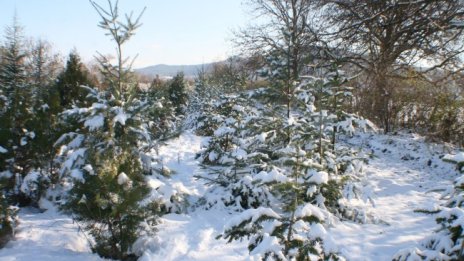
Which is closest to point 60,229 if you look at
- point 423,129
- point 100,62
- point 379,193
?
point 100,62

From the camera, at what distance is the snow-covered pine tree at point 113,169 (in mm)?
4363

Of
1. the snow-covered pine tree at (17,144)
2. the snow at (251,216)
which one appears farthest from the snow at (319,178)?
the snow-covered pine tree at (17,144)

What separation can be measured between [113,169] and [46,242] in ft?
5.21

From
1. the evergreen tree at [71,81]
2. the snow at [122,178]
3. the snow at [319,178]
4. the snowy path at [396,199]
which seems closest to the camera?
the snow at [319,178]

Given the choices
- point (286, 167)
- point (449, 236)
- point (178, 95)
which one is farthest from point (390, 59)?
point (178, 95)

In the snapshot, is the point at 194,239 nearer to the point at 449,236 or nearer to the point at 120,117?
the point at 120,117

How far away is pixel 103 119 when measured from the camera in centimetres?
457

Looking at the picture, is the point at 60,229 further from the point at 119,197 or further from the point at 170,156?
the point at 170,156

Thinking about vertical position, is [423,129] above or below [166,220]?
above

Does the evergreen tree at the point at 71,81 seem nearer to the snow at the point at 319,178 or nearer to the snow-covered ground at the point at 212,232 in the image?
the snow-covered ground at the point at 212,232

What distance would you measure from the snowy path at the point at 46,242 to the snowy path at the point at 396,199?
354cm

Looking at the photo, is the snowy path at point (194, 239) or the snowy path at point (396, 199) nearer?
the snowy path at point (194, 239)

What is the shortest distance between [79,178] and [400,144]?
1077cm

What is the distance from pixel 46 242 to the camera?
4.88 meters
